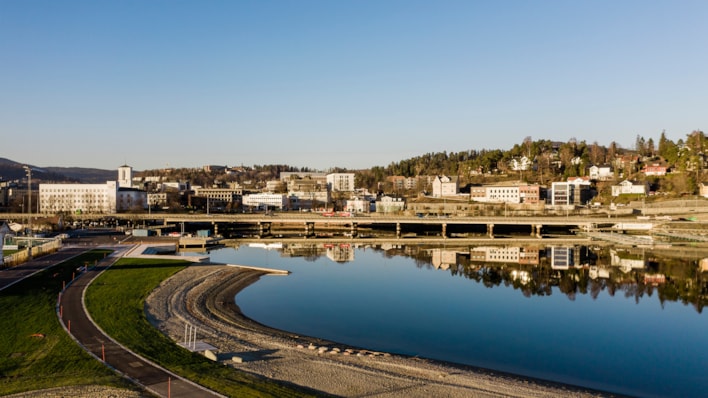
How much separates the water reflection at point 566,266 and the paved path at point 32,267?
24.0 metres

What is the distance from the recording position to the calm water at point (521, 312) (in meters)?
23.4

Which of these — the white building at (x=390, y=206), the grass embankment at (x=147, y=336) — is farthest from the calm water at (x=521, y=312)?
the white building at (x=390, y=206)

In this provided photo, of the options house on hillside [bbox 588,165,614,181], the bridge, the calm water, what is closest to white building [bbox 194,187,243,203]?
the bridge

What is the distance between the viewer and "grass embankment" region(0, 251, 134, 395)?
17.5 m

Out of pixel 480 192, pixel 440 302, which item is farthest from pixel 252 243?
pixel 480 192

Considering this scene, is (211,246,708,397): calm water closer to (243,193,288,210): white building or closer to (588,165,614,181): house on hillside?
(588,165,614,181): house on hillside

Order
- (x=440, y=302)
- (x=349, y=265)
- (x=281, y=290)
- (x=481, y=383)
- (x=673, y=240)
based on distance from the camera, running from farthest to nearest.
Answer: (x=673, y=240) → (x=349, y=265) → (x=281, y=290) → (x=440, y=302) → (x=481, y=383)

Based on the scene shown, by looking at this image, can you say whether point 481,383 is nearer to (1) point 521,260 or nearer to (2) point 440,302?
(2) point 440,302

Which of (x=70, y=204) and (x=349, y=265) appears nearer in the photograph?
(x=349, y=265)

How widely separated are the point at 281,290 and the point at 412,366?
69.0 ft

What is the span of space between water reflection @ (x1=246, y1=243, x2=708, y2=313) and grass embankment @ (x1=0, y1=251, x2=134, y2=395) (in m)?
30.1

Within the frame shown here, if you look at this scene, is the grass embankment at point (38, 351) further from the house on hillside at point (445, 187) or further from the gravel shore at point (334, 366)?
the house on hillside at point (445, 187)

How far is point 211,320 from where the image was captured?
2820 centimetres

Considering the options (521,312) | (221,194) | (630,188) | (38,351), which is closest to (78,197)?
(221,194)
